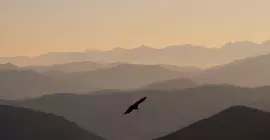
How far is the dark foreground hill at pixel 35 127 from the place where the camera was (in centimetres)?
17375

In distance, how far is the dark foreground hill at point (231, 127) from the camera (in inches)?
4524

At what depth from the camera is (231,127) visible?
121125mm

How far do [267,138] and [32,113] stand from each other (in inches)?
4156

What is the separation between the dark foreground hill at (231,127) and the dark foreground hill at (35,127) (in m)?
60.0

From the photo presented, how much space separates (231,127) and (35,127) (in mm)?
81777

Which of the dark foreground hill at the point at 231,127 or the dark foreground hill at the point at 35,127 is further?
the dark foreground hill at the point at 35,127

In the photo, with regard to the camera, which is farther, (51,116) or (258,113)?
(51,116)

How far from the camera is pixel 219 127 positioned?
405ft

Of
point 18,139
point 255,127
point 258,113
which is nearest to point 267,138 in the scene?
point 255,127

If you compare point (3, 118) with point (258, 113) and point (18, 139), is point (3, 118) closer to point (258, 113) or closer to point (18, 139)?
point (18, 139)

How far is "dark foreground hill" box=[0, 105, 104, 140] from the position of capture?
570ft

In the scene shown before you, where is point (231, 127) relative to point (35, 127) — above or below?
below

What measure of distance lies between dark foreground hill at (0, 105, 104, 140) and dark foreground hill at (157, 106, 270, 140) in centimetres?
6004

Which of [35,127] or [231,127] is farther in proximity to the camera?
[35,127]
